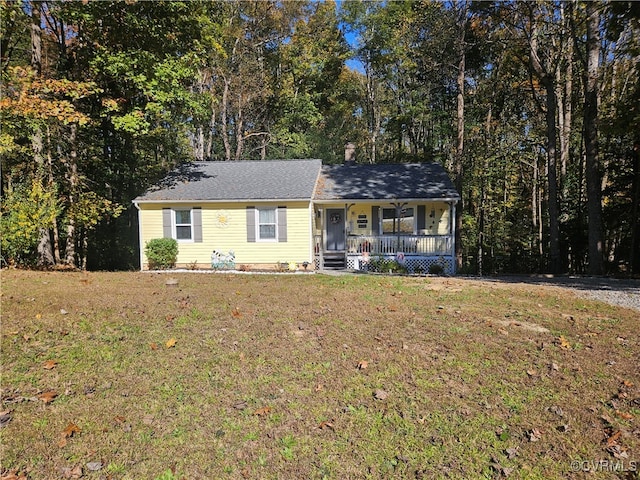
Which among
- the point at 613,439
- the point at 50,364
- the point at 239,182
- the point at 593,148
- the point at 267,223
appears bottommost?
the point at 613,439

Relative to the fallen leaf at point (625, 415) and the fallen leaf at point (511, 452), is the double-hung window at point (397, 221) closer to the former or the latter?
the fallen leaf at point (625, 415)

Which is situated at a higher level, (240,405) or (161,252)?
(161,252)

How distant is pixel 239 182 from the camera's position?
16.1 m

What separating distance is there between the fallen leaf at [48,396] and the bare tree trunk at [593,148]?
15292 mm

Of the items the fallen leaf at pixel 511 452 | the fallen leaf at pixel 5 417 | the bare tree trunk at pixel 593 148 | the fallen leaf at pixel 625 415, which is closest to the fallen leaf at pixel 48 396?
the fallen leaf at pixel 5 417

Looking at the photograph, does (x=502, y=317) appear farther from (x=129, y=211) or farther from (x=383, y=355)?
(x=129, y=211)

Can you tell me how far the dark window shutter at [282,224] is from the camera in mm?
14695

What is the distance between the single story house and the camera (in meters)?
14.7

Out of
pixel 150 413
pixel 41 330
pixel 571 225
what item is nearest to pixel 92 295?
pixel 41 330

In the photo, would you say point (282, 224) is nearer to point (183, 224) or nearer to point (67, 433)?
point (183, 224)

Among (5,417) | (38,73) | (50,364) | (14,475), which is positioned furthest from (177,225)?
(14,475)

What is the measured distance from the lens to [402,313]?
660cm

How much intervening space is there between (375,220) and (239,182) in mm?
5790

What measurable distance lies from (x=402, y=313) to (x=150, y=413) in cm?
428
